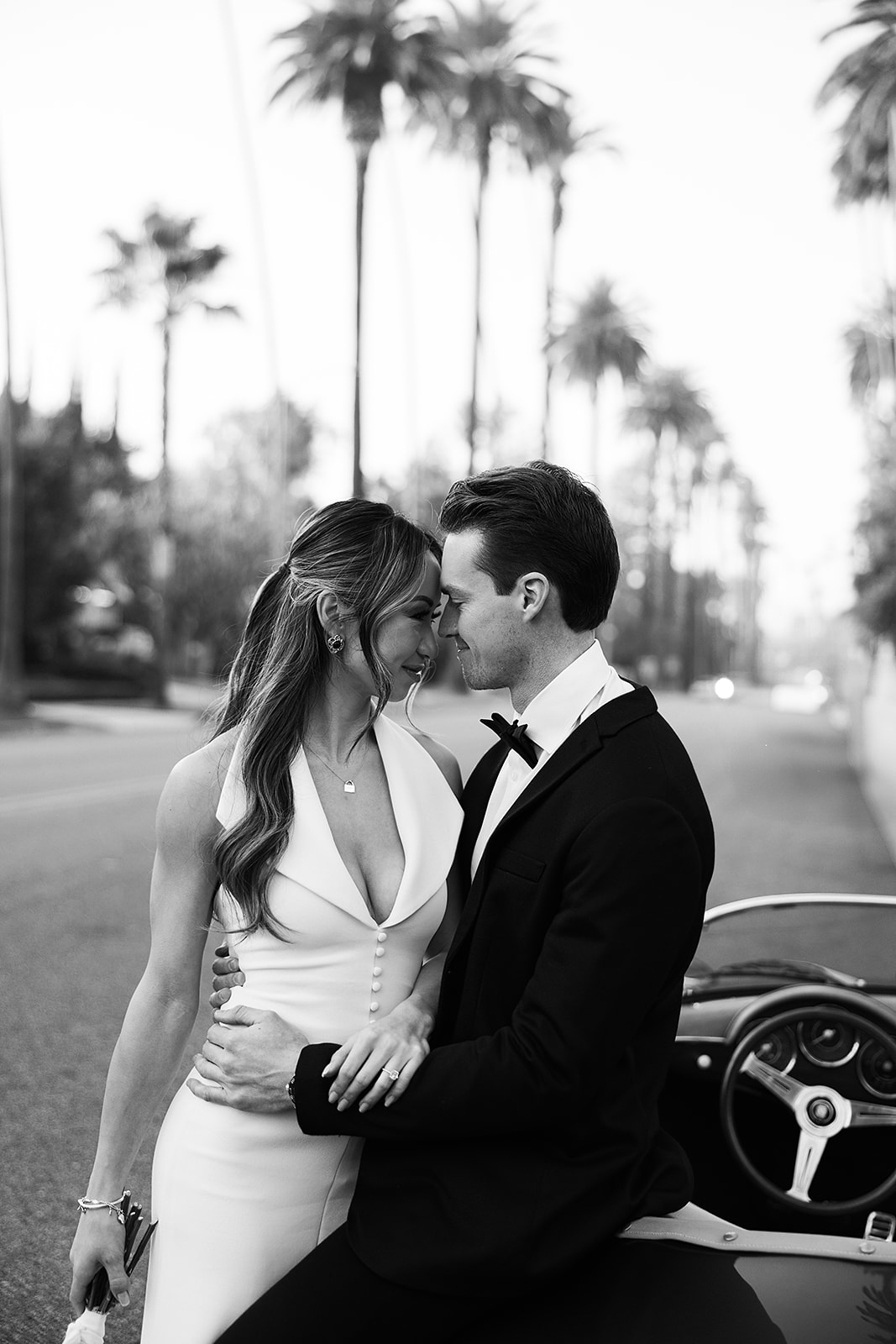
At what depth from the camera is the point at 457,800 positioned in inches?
102

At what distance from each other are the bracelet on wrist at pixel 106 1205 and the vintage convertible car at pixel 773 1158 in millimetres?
708

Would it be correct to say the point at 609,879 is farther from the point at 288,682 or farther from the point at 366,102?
the point at 366,102

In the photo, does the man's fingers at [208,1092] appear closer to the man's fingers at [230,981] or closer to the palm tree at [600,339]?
the man's fingers at [230,981]

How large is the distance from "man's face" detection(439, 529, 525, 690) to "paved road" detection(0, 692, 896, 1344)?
0.79 metres

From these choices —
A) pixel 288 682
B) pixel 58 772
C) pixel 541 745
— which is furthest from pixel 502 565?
pixel 58 772

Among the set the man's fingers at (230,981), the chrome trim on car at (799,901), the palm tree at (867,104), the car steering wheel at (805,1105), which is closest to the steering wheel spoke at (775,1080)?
the car steering wheel at (805,1105)

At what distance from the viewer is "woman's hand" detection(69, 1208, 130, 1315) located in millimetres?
2357

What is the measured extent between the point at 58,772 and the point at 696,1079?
16.1 m

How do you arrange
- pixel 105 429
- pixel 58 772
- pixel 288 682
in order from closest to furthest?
pixel 288 682 → pixel 58 772 → pixel 105 429

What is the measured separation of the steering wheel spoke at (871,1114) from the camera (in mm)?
3273

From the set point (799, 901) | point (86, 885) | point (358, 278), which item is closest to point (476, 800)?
point (799, 901)

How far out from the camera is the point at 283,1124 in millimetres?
2176

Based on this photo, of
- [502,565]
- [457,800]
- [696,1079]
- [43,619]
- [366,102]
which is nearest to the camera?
[502,565]

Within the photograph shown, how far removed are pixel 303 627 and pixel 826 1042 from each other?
5.84 feet
